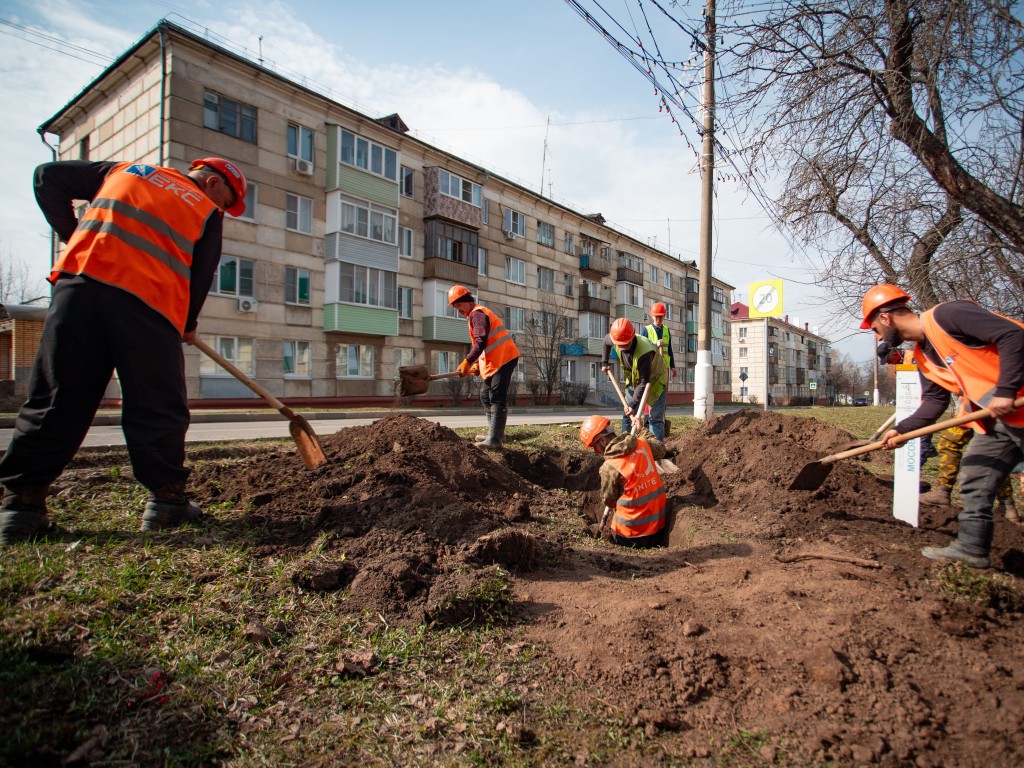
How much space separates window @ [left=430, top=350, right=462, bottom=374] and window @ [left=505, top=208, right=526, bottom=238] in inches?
321

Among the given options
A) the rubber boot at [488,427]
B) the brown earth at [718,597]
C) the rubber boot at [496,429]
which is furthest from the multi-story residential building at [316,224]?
the brown earth at [718,597]

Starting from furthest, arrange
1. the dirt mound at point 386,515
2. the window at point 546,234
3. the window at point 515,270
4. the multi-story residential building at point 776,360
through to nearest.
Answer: the multi-story residential building at point 776,360, the window at point 546,234, the window at point 515,270, the dirt mound at point 386,515

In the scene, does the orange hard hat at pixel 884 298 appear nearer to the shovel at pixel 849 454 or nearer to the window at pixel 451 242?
the shovel at pixel 849 454

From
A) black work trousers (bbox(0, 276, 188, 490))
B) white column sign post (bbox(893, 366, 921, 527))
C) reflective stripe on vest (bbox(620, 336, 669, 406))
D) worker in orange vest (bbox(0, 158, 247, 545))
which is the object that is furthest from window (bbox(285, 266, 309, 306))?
white column sign post (bbox(893, 366, 921, 527))

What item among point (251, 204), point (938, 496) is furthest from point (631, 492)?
point (251, 204)

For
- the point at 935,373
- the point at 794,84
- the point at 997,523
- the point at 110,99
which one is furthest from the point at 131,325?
the point at 110,99

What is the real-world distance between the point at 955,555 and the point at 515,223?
30.2m

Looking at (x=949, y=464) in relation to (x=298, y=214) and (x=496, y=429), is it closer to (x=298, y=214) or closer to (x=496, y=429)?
(x=496, y=429)

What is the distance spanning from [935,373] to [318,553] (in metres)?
3.91

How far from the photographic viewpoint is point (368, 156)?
2342 cm

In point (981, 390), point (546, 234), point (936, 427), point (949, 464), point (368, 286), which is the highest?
point (546, 234)

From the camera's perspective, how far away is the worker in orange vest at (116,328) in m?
→ 2.63

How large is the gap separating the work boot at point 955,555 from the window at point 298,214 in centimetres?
2145

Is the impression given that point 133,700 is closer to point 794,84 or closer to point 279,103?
point 794,84
